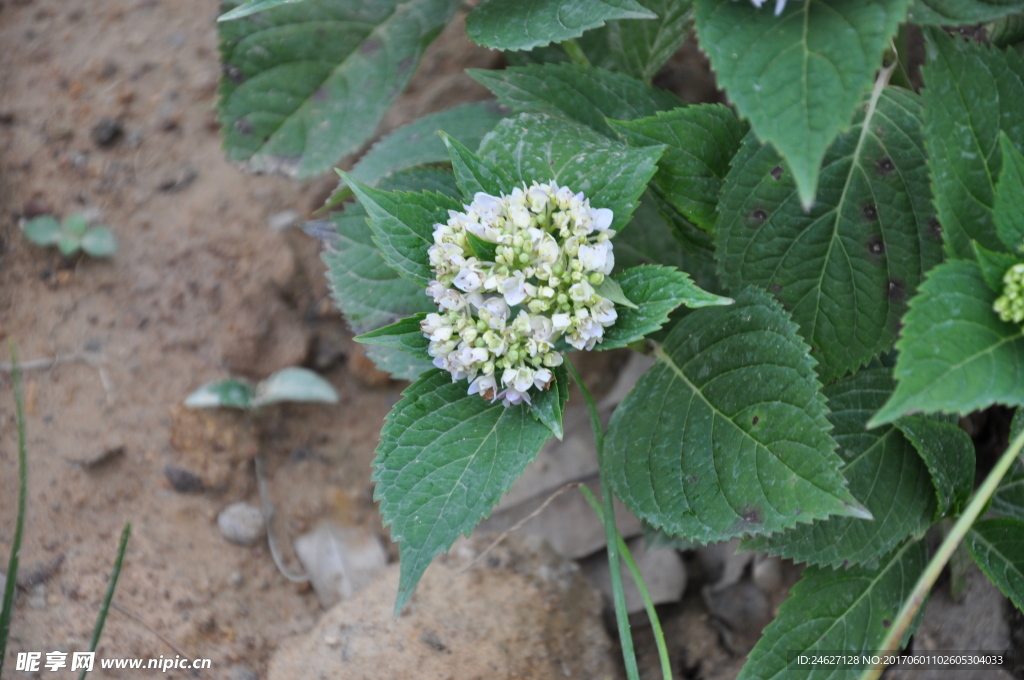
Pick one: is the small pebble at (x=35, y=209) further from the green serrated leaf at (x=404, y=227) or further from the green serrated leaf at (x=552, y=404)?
the green serrated leaf at (x=552, y=404)

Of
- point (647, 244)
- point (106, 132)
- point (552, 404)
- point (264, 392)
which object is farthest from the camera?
point (106, 132)

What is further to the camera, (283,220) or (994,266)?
(283,220)

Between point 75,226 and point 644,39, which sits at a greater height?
point 644,39

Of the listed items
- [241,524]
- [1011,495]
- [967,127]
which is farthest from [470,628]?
[967,127]

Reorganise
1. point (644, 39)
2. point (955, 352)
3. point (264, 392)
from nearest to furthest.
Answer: point (955, 352) → point (644, 39) → point (264, 392)

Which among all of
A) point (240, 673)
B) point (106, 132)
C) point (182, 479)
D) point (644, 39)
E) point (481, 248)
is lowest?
point (240, 673)

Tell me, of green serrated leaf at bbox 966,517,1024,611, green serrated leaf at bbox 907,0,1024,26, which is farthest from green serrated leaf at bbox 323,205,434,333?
green serrated leaf at bbox 966,517,1024,611

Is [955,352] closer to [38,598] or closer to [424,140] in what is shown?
[424,140]
